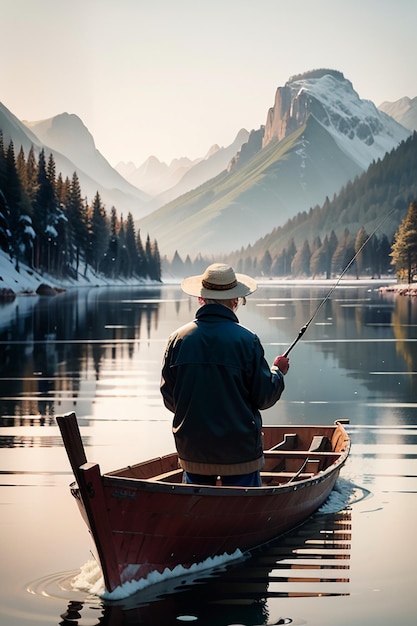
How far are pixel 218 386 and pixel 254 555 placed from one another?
5.36ft

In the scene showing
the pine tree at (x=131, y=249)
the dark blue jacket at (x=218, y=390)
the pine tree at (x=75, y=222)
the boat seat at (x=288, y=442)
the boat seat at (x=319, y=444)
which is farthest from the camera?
the pine tree at (x=131, y=249)

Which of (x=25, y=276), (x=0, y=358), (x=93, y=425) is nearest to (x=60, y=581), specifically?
(x=93, y=425)

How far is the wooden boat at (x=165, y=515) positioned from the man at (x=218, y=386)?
0.34 meters

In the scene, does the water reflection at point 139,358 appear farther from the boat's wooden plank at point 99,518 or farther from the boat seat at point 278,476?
the boat's wooden plank at point 99,518

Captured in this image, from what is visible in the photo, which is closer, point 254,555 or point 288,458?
point 254,555

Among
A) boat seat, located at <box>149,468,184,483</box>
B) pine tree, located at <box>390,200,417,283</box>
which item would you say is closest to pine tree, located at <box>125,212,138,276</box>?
pine tree, located at <box>390,200,417,283</box>

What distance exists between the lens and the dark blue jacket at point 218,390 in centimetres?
919

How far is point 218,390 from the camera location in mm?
9172

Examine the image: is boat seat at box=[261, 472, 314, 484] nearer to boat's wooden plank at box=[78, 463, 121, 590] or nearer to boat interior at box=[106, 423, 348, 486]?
boat interior at box=[106, 423, 348, 486]

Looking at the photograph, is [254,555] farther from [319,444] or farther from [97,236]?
[97,236]

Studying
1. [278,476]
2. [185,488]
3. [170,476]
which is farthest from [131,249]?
[185,488]

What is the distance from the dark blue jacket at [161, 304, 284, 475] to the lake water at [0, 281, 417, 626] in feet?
3.26

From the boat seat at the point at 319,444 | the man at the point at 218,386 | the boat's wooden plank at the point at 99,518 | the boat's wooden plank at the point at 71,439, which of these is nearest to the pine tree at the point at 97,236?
the boat seat at the point at 319,444

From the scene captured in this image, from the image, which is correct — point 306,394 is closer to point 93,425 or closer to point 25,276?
point 93,425
